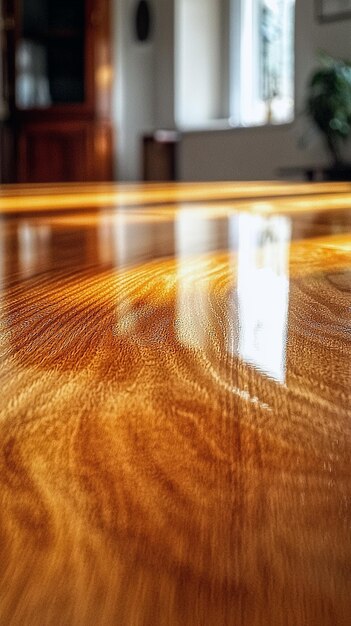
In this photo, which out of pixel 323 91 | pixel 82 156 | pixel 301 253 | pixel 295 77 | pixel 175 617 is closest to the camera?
pixel 175 617

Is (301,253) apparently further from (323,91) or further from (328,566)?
(323,91)

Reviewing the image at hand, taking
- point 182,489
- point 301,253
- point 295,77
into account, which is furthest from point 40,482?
point 295,77

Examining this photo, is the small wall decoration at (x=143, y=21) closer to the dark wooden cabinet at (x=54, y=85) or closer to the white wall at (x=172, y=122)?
the white wall at (x=172, y=122)

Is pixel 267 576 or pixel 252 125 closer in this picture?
pixel 267 576

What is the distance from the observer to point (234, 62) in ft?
15.8

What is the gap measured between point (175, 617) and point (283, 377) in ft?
0.30

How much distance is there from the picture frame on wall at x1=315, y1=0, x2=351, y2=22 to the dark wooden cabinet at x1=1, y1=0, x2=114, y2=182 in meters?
1.25

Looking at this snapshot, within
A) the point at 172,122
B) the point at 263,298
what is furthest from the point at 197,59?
the point at 263,298

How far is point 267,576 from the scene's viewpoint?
3.9 inches

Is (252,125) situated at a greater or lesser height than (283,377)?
greater

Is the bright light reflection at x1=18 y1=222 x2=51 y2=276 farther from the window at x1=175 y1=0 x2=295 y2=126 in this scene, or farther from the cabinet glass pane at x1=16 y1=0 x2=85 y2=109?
the cabinet glass pane at x1=16 y1=0 x2=85 y2=109

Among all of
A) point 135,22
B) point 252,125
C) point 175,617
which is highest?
point 135,22

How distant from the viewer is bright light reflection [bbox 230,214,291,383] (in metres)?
0.20

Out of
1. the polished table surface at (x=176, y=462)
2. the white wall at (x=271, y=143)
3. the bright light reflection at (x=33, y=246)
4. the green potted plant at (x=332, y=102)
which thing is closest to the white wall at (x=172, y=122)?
the white wall at (x=271, y=143)
